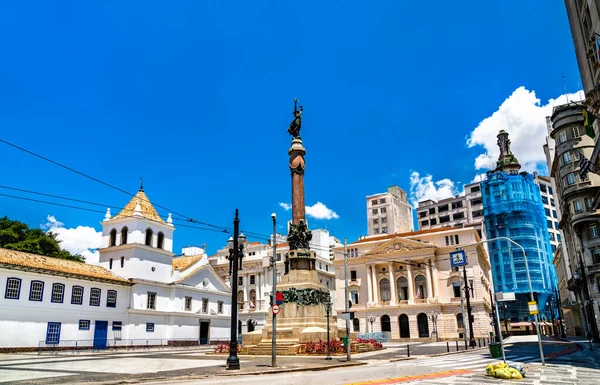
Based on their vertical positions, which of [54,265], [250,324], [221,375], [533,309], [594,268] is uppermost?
[54,265]

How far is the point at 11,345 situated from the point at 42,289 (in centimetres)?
473

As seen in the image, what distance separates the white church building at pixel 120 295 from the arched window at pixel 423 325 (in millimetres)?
26275

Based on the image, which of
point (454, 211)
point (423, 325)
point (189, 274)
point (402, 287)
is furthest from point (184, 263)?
point (454, 211)

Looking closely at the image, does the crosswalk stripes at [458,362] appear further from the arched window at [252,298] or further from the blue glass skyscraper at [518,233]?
the blue glass skyscraper at [518,233]

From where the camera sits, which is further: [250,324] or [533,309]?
[250,324]

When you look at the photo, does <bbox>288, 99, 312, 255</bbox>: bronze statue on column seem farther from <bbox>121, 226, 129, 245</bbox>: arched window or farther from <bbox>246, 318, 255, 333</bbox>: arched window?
<bbox>246, 318, 255, 333</bbox>: arched window

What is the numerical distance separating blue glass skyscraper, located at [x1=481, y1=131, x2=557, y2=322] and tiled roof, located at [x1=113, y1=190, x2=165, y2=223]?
58.8 metres

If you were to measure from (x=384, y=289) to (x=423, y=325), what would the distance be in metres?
7.91

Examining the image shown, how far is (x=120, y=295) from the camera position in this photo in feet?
151

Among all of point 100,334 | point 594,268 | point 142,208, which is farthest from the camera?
point 142,208

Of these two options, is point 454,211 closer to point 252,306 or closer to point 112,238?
point 252,306

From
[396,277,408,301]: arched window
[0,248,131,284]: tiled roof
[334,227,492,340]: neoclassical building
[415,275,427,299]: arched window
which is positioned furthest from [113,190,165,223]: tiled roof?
[415,275,427,299]: arched window

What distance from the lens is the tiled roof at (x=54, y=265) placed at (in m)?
37.2

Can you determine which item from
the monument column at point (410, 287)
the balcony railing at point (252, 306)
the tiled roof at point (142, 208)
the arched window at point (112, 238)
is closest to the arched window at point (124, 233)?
the arched window at point (112, 238)
